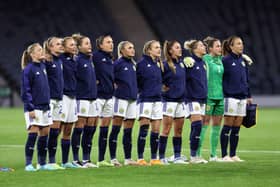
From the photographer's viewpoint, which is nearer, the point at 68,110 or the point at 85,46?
the point at 68,110

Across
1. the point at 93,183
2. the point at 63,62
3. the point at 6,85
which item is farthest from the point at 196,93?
the point at 6,85

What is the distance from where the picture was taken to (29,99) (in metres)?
14.3

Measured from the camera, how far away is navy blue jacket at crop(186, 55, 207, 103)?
1616 centimetres

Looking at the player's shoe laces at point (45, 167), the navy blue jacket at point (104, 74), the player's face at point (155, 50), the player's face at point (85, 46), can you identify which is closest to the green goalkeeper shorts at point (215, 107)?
the player's face at point (155, 50)

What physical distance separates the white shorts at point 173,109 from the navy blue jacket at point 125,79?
2.14ft

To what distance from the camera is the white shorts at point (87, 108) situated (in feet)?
49.9

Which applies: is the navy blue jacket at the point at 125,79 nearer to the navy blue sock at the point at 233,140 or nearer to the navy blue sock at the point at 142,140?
the navy blue sock at the point at 142,140

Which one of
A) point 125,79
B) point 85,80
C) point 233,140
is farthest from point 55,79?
point 233,140

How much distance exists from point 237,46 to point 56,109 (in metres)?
3.62

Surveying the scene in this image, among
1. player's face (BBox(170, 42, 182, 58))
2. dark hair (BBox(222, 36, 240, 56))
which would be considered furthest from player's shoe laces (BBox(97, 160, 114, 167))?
dark hair (BBox(222, 36, 240, 56))

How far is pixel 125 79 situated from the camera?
1563 centimetres

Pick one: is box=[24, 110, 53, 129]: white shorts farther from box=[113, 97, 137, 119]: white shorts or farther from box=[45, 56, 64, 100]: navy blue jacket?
box=[113, 97, 137, 119]: white shorts

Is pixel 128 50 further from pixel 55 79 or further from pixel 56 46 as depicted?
pixel 55 79

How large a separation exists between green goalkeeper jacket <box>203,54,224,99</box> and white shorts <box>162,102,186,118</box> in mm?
800
